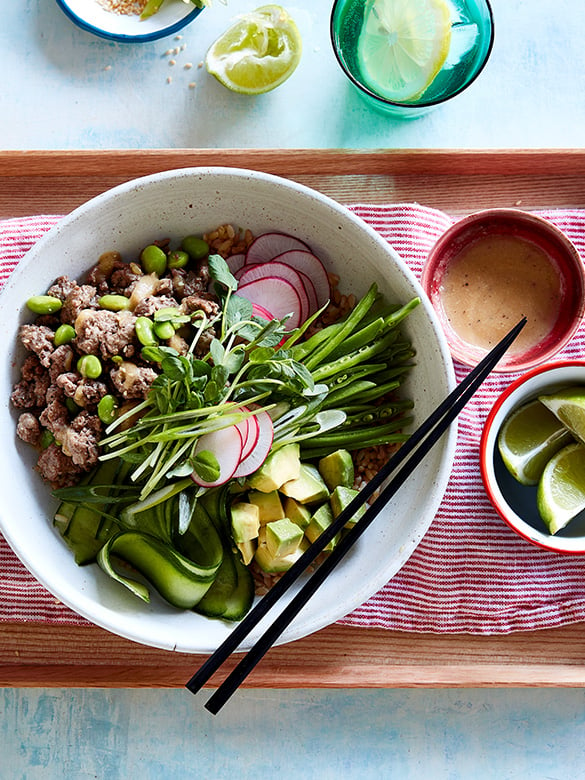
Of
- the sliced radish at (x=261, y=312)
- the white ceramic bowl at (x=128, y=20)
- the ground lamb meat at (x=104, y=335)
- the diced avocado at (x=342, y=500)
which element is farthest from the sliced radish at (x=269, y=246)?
the white ceramic bowl at (x=128, y=20)

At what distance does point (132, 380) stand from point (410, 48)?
107cm

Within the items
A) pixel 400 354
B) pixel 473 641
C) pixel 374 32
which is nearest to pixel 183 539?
pixel 400 354

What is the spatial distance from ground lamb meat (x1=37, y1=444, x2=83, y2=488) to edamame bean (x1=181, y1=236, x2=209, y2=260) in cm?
51

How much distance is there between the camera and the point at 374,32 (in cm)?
198

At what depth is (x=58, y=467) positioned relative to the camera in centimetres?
162

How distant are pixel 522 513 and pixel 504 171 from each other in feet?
2.66

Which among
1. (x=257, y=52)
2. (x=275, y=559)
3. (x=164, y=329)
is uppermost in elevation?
(x=257, y=52)

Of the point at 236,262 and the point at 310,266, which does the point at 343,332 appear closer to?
the point at 310,266

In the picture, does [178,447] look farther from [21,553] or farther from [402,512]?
[402,512]

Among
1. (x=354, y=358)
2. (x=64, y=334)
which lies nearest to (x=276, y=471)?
(x=354, y=358)

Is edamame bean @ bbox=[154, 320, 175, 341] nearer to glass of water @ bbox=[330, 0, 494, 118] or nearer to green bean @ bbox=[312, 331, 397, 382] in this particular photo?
green bean @ bbox=[312, 331, 397, 382]

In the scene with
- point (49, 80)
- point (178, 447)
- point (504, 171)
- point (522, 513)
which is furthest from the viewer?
point (49, 80)

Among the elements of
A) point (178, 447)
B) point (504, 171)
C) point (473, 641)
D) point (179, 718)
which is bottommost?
point (179, 718)

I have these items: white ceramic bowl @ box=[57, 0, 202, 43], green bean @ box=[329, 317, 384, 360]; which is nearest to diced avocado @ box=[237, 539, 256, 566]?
green bean @ box=[329, 317, 384, 360]
